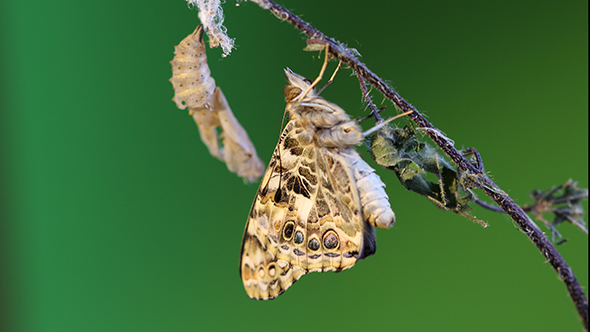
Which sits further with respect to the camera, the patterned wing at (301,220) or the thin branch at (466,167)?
the patterned wing at (301,220)

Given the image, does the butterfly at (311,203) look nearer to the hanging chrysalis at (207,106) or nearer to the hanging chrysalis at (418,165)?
the hanging chrysalis at (418,165)

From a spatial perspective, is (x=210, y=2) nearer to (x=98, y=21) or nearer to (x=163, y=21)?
(x=163, y=21)

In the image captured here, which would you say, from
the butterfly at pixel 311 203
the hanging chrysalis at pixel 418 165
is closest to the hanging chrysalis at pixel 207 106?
the butterfly at pixel 311 203

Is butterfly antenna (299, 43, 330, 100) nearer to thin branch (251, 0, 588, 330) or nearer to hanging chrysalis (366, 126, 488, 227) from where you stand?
thin branch (251, 0, 588, 330)

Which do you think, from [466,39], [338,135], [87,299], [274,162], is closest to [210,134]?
[274,162]

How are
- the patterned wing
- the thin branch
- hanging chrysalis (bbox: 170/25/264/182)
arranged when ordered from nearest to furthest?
the thin branch
the patterned wing
hanging chrysalis (bbox: 170/25/264/182)

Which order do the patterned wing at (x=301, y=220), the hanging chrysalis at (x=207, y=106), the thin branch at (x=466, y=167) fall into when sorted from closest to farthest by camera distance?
the thin branch at (x=466, y=167), the patterned wing at (x=301, y=220), the hanging chrysalis at (x=207, y=106)

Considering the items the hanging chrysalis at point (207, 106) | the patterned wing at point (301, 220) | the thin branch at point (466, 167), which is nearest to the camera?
the thin branch at point (466, 167)

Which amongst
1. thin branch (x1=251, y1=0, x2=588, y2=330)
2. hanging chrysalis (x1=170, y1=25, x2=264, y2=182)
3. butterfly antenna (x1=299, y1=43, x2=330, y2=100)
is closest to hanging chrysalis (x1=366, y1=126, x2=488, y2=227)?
thin branch (x1=251, y1=0, x2=588, y2=330)
